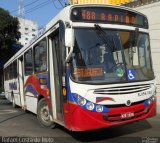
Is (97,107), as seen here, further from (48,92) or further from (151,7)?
(151,7)

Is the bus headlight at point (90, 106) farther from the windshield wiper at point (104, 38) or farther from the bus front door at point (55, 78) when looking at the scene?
the windshield wiper at point (104, 38)

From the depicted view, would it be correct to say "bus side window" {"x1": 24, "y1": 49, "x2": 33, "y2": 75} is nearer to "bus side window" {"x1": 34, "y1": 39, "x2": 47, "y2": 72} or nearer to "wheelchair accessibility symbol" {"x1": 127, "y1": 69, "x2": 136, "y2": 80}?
"bus side window" {"x1": 34, "y1": 39, "x2": 47, "y2": 72}

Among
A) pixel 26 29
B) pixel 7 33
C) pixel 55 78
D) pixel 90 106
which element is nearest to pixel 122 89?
pixel 90 106

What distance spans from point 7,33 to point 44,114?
30029 mm

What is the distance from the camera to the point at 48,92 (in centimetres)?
958

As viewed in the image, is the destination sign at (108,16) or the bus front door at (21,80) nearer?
the destination sign at (108,16)

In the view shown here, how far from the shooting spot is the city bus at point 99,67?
24.9ft

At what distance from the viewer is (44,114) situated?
1033cm

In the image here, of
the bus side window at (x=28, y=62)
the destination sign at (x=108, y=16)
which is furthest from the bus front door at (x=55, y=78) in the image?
the bus side window at (x=28, y=62)

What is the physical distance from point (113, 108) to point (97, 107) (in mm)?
375

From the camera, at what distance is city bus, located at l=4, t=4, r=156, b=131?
299 inches

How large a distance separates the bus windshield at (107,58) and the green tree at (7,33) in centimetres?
3136

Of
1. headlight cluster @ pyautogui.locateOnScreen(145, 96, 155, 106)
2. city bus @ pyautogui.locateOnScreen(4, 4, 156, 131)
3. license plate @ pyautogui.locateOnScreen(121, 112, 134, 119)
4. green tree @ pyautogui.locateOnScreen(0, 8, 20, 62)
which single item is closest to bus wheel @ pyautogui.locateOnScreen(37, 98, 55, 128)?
city bus @ pyautogui.locateOnScreen(4, 4, 156, 131)

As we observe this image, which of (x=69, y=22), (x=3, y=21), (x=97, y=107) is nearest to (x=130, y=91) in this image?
(x=97, y=107)
